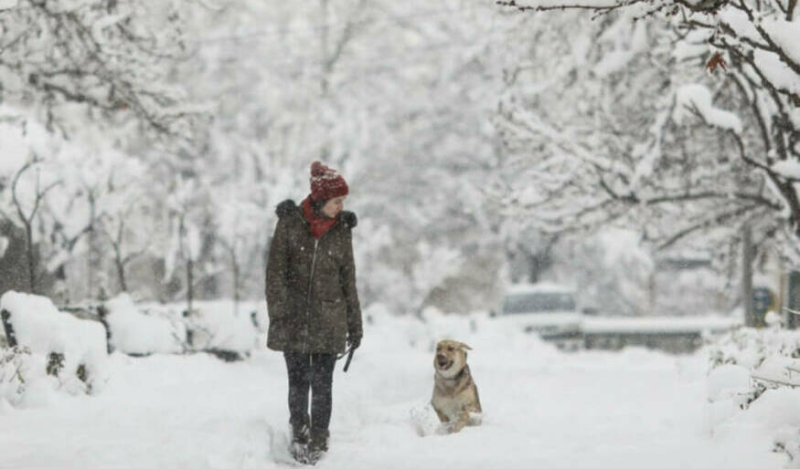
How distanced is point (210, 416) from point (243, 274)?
63.2 ft

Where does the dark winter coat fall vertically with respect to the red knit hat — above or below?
below

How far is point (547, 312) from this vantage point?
2169 centimetres

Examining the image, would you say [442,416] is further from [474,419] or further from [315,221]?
[315,221]

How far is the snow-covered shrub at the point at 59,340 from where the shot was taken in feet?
24.5

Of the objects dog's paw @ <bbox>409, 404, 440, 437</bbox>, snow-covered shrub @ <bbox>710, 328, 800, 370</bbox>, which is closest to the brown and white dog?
dog's paw @ <bbox>409, 404, 440, 437</bbox>

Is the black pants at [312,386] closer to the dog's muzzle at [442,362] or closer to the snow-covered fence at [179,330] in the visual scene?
the dog's muzzle at [442,362]

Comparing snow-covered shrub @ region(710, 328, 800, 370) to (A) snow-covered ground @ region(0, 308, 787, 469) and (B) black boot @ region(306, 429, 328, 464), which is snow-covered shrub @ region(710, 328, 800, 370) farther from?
(B) black boot @ region(306, 429, 328, 464)

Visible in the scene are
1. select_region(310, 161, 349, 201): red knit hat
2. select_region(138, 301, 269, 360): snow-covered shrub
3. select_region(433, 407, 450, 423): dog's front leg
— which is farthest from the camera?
select_region(138, 301, 269, 360): snow-covered shrub

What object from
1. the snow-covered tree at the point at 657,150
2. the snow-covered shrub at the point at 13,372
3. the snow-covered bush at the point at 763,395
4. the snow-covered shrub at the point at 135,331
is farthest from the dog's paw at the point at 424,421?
the snow-covered tree at the point at 657,150

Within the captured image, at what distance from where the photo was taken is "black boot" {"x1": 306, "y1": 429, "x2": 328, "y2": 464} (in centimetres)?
Answer: 597

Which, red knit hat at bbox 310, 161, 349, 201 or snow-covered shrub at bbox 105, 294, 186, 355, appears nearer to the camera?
red knit hat at bbox 310, 161, 349, 201

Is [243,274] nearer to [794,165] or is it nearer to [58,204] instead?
[58,204]

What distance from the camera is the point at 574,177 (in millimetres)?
11969

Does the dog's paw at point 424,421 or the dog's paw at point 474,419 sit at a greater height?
the dog's paw at point 474,419
